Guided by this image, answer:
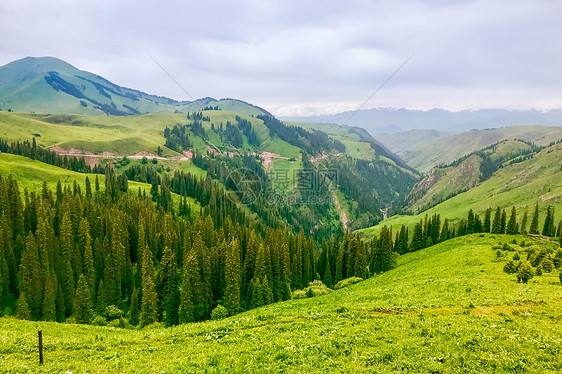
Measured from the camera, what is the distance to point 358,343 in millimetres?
20922

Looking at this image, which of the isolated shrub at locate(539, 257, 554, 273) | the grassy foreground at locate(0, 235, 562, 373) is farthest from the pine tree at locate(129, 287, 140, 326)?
the isolated shrub at locate(539, 257, 554, 273)

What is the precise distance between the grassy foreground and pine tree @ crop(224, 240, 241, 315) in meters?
35.8

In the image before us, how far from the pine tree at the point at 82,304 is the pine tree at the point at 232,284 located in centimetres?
3219

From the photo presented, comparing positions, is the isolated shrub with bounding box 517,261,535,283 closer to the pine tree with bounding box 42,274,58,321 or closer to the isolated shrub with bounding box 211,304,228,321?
the isolated shrub with bounding box 211,304,228,321

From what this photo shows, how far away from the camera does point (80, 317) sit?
6262cm

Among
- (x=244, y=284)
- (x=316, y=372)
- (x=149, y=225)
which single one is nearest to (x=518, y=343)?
(x=316, y=372)

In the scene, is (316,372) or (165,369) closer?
(316,372)

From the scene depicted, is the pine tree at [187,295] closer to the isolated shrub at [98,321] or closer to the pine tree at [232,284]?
the pine tree at [232,284]

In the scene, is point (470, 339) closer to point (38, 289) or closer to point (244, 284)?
point (244, 284)

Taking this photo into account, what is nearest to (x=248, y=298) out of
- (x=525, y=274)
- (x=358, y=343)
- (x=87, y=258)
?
(x=87, y=258)

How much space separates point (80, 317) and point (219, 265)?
33894 millimetres

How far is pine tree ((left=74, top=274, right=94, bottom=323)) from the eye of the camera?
6266cm

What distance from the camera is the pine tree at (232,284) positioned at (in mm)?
65438

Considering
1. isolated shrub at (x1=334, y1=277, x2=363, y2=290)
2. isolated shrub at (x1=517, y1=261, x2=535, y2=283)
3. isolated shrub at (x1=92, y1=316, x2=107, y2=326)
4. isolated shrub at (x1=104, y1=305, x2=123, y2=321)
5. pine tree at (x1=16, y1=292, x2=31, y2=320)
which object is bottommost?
isolated shrub at (x1=104, y1=305, x2=123, y2=321)
